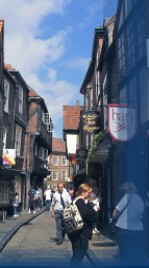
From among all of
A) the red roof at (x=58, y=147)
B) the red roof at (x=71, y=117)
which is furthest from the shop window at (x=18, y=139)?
the red roof at (x=58, y=147)

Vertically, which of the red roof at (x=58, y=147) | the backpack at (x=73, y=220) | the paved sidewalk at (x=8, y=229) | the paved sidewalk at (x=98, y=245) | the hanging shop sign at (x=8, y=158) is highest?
the red roof at (x=58, y=147)

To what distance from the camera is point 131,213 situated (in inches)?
197

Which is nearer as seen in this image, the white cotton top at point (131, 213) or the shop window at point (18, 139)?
the white cotton top at point (131, 213)

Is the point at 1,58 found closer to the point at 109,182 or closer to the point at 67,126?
the point at 109,182

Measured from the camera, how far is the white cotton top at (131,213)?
450 cm

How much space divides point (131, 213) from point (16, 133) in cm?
1894

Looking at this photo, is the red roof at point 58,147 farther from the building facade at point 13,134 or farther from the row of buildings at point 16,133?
the building facade at point 13,134

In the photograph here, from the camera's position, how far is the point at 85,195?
5.62 m

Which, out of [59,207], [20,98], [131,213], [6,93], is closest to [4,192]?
[6,93]

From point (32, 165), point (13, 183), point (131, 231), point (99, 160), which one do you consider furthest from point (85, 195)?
point (32, 165)

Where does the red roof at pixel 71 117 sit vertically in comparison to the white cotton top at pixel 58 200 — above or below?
above

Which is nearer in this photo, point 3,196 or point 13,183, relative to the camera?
point 3,196

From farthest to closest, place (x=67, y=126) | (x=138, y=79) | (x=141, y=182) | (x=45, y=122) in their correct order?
(x=67, y=126)
(x=45, y=122)
(x=138, y=79)
(x=141, y=182)

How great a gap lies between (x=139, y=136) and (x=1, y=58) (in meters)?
15.9
